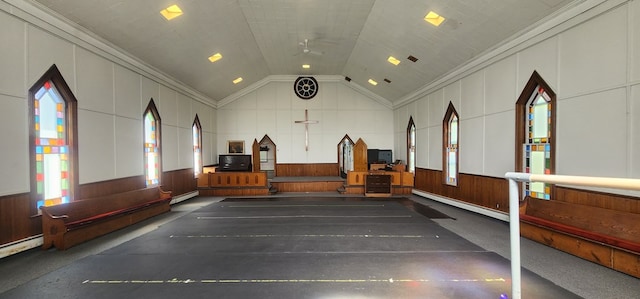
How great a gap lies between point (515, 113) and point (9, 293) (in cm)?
769

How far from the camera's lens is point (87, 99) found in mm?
5090

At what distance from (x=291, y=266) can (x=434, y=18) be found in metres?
5.38

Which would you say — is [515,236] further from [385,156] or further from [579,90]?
[385,156]

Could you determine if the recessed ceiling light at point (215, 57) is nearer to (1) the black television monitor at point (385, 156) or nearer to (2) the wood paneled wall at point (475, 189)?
(1) the black television monitor at point (385, 156)

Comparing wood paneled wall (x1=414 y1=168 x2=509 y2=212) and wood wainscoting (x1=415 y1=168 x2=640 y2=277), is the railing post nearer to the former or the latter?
wood wainscoting (x1=415 y1=168 x2=640 y2=277)

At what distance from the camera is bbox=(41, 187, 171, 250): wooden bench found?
13.5ft

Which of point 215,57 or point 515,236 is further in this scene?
point 215,57

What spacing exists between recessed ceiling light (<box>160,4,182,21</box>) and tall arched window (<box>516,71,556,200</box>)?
6716 millimetres

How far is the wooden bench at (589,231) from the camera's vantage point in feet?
10.6

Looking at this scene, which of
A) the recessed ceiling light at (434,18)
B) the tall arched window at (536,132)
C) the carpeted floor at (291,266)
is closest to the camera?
the carpeted floor at (291,266)

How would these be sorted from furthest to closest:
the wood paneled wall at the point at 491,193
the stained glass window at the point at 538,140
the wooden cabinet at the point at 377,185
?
the wooden cabinet at the point at 377,185 → the stained glass window at the point at 538,140 → the wood paneled wall at the point at 491,193

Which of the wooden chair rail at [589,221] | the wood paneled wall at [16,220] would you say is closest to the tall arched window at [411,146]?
the wooden chair rail at [589,221]

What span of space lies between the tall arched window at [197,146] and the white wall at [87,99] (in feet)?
4.32

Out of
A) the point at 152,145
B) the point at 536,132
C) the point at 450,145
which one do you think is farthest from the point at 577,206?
the point at 152,145
